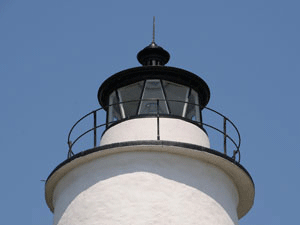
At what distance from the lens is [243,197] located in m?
14.8

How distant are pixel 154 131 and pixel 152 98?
1.07m

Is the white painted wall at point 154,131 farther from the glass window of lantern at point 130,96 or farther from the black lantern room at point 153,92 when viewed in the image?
the glass window of lantern at point 130,96

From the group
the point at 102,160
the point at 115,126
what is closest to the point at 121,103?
the point at 115,126

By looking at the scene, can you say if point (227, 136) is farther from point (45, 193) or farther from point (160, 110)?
point (45, 193)

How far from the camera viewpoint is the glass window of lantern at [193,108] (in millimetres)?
14836

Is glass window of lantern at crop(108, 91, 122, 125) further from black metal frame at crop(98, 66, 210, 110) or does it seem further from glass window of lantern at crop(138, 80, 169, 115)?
glass window of lantern at crop(138, 80, 169, 115)

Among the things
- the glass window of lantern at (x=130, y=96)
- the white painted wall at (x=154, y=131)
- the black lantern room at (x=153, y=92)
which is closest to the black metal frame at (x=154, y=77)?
the black lantern room at (x=153, y=92)

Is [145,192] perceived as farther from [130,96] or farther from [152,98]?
[130,96]

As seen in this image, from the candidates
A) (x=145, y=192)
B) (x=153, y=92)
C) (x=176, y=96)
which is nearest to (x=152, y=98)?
(x=153, y=92)

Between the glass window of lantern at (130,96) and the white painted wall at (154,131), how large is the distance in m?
0.64

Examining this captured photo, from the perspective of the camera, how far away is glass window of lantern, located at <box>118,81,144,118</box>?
14.9m

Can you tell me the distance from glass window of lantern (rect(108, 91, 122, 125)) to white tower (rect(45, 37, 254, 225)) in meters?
0.02

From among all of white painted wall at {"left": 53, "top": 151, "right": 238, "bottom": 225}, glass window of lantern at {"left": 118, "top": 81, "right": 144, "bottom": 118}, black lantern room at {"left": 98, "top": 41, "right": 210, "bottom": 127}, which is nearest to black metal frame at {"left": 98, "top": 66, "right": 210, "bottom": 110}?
black lantern room at {"left": 98, "top": 41, "right": 210, "bottom": 127}

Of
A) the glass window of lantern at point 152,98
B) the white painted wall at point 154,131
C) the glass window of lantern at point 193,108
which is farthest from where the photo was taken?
the glass window of lantern at point 193,108
